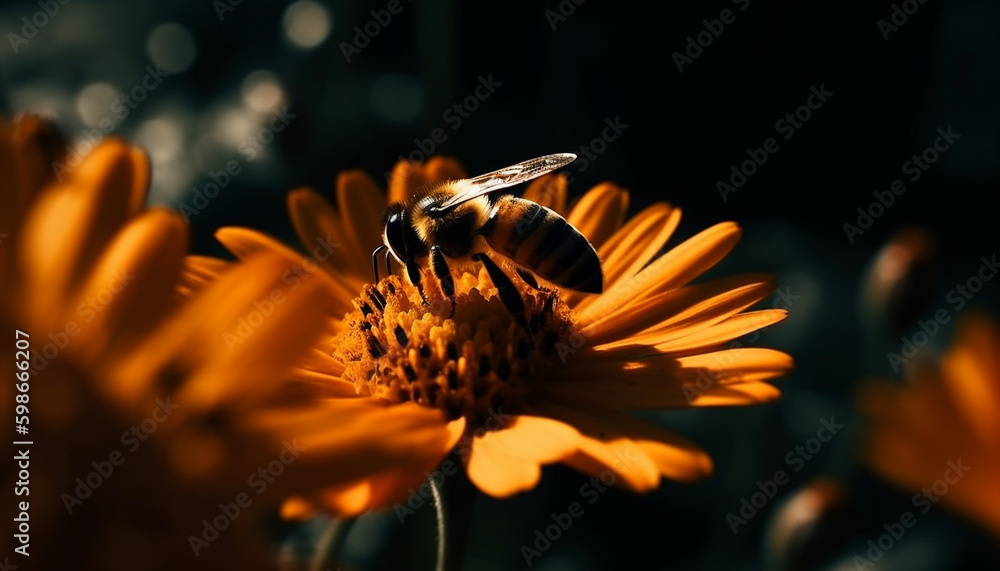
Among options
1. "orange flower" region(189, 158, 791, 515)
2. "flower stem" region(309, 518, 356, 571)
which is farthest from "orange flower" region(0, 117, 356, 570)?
"flower stem" region(309, 518, 356, 571)

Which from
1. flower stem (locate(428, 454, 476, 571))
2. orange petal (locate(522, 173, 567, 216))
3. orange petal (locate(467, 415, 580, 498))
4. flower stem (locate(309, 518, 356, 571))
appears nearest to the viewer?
orange petal (locate(467, 415, 580, 498))

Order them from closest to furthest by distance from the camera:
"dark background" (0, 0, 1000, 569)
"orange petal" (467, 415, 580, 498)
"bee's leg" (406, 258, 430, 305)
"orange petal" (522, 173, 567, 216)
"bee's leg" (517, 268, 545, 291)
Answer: "orange petal" (467, 415, 580, 498) → "bee's leg" (406, 258, 430, 305) → "bee's leg" (517, 268, 545, 291) → "orange petal" (522, 173, 567, 216) → "dark background" (0, 0, 1000, 569)

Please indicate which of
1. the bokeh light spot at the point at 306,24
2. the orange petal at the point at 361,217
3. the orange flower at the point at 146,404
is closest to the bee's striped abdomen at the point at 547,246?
the orange petal at the point at 361,217

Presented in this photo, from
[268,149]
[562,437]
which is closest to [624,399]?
[562,437]

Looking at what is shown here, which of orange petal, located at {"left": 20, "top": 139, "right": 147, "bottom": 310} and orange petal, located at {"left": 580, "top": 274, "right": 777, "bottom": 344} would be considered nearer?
orange petal, located at {"left": 20, "top": 139, "right": 147, "bottom": 310}

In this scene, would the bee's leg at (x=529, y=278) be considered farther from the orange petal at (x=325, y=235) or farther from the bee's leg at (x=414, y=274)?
the orange petal at (x=325, y=235)

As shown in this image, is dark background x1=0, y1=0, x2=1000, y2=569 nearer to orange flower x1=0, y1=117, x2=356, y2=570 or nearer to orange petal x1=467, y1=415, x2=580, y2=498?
orange petal x1=467, y1=415, x2=580, y2=498
